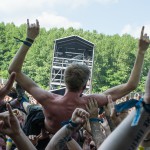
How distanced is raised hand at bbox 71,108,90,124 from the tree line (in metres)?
54.4

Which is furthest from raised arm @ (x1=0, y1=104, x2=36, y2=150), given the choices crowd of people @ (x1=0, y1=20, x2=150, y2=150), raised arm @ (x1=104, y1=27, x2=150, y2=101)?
raised arm @ (x1=104, y1=27, x2=150, y2=101)

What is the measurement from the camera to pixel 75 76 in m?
2.41

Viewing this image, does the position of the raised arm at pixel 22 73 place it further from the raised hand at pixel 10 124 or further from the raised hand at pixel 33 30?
the raised hand at pixel 10 124

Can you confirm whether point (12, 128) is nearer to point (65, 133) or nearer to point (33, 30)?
point (65, 133)

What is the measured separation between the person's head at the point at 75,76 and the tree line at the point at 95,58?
5378 cm

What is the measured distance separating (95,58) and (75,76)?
59720mm

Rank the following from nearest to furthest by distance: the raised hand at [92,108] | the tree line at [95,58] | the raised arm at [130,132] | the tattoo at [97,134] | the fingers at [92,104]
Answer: the raised arm at [130,132] < the tattoo at [97,134] < the raised hand at [92,108] < the fingers at [92,104] < the tree line at [95,58]

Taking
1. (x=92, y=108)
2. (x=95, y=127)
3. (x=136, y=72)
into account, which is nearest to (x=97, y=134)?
(x=95, y=127)

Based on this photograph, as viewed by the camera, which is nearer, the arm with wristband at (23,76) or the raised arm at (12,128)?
the raised arm at (12,128)

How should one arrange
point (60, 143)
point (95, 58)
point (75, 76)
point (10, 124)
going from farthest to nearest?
point (95, 58)
point (75, 76)
point (60, 143)
point (10, 124)

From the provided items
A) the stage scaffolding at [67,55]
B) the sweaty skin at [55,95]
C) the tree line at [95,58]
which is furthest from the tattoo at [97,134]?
the tree line at [95,58]

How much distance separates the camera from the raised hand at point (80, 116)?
5.74ft

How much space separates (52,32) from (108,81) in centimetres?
1193

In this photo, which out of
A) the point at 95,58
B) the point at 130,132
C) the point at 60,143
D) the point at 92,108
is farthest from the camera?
the point at 95,58
